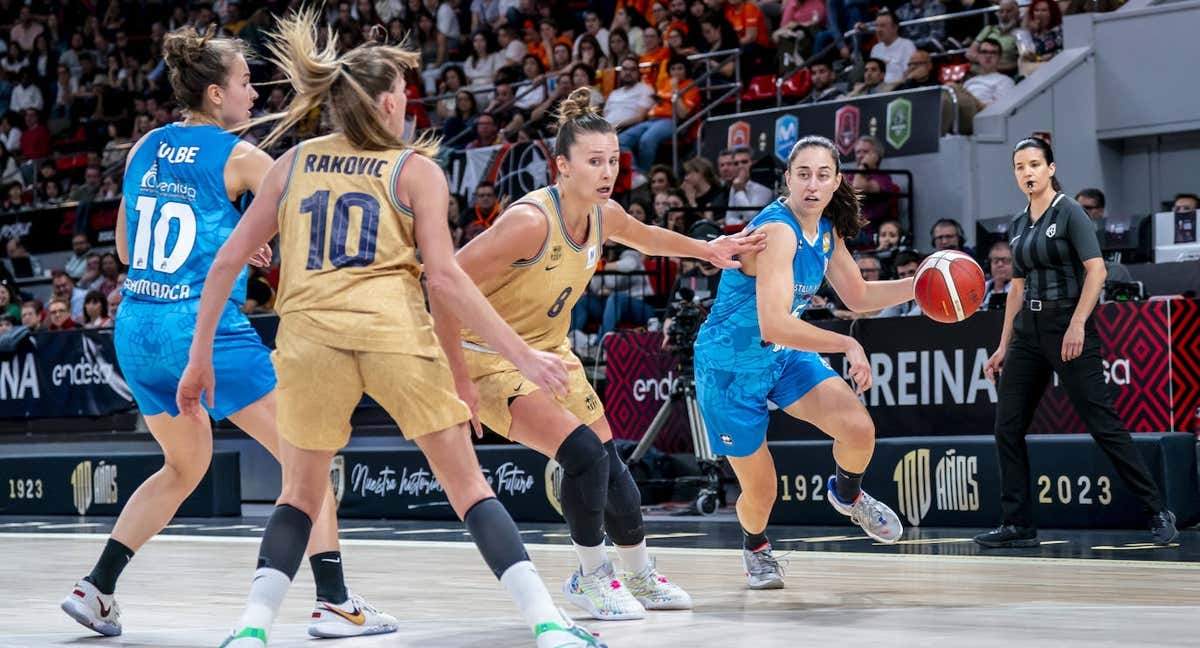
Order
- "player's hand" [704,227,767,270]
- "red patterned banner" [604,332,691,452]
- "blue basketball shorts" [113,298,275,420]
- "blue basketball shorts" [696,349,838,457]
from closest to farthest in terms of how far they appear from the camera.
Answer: "blue basketball shorts" [113,298,275,420], "player's hand" [704,227,767,270], "blue basketball shorts" [696,349,838,457], "red patterned banner" [604,332,691,452]

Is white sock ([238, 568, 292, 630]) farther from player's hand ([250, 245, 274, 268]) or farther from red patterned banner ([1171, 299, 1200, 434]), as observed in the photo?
red patterned banner ([1171, 299, 1200, 434])

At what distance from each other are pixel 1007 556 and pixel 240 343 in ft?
13.0

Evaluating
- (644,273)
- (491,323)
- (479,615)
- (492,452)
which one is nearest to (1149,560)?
(479,615)

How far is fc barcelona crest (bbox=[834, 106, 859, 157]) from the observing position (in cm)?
1381

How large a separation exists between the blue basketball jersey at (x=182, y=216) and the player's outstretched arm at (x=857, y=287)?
254cm

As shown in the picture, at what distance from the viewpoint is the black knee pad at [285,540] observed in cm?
399

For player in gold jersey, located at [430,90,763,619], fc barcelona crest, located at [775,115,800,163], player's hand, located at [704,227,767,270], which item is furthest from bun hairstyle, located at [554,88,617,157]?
fc barcelona crest, located at [775,115,800,163]

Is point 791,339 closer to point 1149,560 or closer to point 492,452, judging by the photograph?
point 1149,560

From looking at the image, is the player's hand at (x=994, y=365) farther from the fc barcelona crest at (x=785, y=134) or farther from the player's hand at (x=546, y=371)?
the fc barcelona crest at (x=785, y=134)

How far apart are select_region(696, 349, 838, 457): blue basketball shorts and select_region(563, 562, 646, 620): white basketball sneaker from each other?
112 cm

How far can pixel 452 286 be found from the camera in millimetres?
3990

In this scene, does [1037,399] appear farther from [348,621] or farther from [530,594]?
[530,594]

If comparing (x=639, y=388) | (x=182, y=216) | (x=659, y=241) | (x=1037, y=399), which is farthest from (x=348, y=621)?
(x=639, y=388)

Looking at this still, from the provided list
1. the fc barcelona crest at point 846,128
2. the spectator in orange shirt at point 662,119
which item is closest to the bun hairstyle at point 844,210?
the fc barcelona crest at point 846,128
